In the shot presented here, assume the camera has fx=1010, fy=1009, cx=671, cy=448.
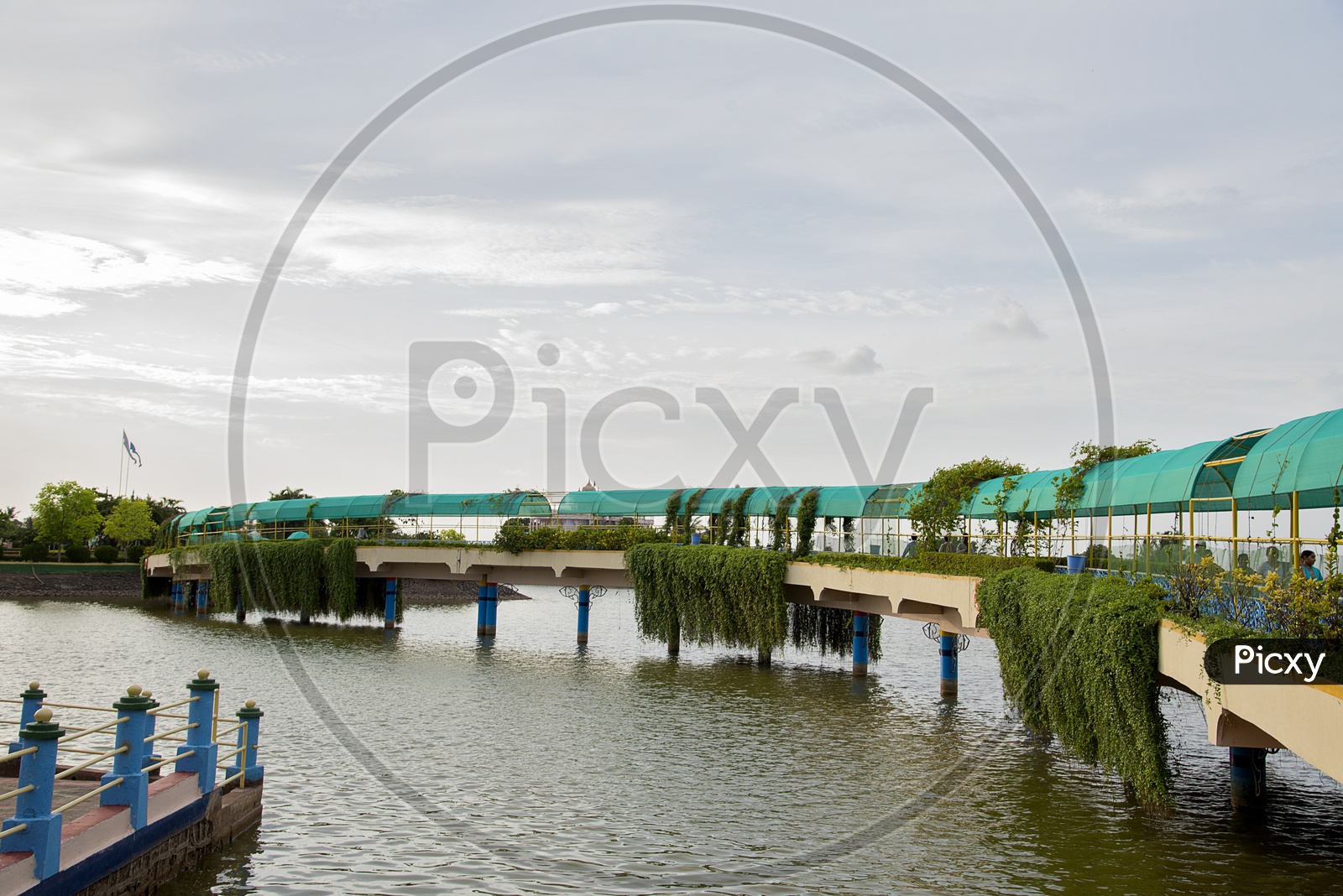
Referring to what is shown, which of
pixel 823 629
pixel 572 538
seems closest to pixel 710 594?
pixel 823 629

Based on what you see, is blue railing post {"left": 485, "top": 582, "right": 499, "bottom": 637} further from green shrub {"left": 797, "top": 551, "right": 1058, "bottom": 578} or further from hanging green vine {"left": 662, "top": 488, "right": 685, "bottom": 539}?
green shrub {"left": 797, "top": 551, "right": 1058, "bottom": 578}

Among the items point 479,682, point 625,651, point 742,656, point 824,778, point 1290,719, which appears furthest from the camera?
point 625,651

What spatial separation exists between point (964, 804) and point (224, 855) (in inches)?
552

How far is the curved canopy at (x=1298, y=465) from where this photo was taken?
18141 millimetres

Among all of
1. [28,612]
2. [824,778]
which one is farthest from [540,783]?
[28,612]

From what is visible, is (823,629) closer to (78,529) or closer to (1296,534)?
(1296,534)

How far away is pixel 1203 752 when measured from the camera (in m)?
25.5

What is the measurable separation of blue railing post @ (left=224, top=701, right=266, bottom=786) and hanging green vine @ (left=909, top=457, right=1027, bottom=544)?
923 inches

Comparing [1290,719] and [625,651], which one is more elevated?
[1290,719]

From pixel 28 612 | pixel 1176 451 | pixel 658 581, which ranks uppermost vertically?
pixel 1176 451

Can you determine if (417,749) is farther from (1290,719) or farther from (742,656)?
(742,656)

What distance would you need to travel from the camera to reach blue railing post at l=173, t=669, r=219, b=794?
15.6 metres

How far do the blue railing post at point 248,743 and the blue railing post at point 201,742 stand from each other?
148 cm

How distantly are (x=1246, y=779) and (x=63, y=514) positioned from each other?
10916cm
